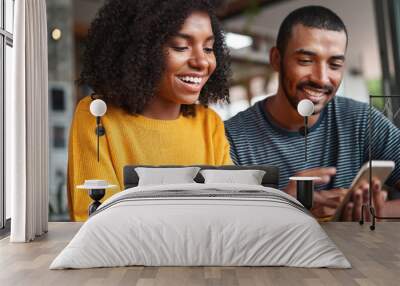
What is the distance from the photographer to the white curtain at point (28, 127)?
5352mm

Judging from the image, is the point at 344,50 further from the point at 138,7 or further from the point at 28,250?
the point at 28,250

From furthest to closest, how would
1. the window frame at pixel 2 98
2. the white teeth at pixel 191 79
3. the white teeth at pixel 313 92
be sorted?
the white teeth at pixel 313 92, the white teeth at pixel 191 79, the window frame at pixel 2 98

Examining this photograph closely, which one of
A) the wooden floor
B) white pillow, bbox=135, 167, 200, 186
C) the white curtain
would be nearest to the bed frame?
white pillow, bbox=135, 167, 200, 186

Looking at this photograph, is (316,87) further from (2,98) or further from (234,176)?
(2,98)

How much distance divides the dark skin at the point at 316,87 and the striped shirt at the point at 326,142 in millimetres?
77

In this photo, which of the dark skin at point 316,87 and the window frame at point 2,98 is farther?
the dark skin at point 316,87

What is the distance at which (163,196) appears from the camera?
4.59 metres

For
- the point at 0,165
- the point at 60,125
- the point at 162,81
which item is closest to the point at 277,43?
the point at 162,81

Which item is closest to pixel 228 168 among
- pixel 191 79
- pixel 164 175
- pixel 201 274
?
pixel 164 175

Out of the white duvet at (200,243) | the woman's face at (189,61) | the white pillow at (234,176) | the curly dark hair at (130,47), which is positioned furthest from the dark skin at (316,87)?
the white duvet at (200,243)

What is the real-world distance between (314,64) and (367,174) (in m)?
1.29

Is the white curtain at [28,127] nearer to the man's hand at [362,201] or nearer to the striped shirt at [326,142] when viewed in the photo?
the striped shirt at [326,142]

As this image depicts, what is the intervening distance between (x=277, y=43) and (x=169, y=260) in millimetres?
3287

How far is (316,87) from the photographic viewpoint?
6566mm
